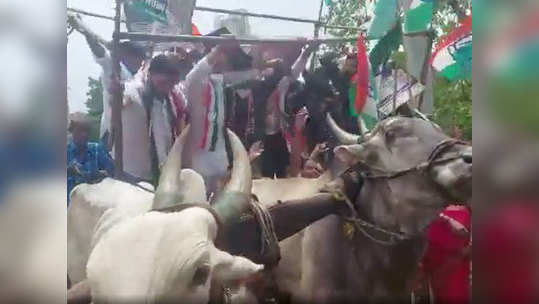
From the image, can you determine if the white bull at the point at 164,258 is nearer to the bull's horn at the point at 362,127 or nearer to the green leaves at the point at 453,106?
the bull's horn at the point at 362,127

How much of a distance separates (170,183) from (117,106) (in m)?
0.38

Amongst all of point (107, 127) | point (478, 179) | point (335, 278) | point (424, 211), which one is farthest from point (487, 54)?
point (107, 127)

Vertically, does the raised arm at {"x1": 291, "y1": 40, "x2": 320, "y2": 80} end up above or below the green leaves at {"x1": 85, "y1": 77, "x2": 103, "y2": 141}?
above

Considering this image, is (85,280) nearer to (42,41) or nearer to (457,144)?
(42,41)

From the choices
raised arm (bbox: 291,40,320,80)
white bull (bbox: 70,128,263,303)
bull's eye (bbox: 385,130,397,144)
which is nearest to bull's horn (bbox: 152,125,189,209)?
white bull (bbox: 70,128,263,303)

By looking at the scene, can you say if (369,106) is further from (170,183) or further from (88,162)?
(88,162)

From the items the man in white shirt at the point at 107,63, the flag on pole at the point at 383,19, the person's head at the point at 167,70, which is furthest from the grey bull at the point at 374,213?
the man in white shirt at the point at 107,63

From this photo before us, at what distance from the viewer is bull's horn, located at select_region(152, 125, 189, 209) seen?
2717mm

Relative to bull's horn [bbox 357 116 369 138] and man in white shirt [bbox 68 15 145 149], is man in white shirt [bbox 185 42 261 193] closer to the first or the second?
man in white shirt [bbox 68 15 145 149]

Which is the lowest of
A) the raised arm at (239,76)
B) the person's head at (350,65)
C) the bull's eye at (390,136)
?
the bull's eye at (390,136)

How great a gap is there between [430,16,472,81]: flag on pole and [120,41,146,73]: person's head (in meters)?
1.08

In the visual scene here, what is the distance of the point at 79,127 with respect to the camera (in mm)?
2850

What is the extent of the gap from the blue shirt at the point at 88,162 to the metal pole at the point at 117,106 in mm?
32

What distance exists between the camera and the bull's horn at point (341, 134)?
3063 millimetres
